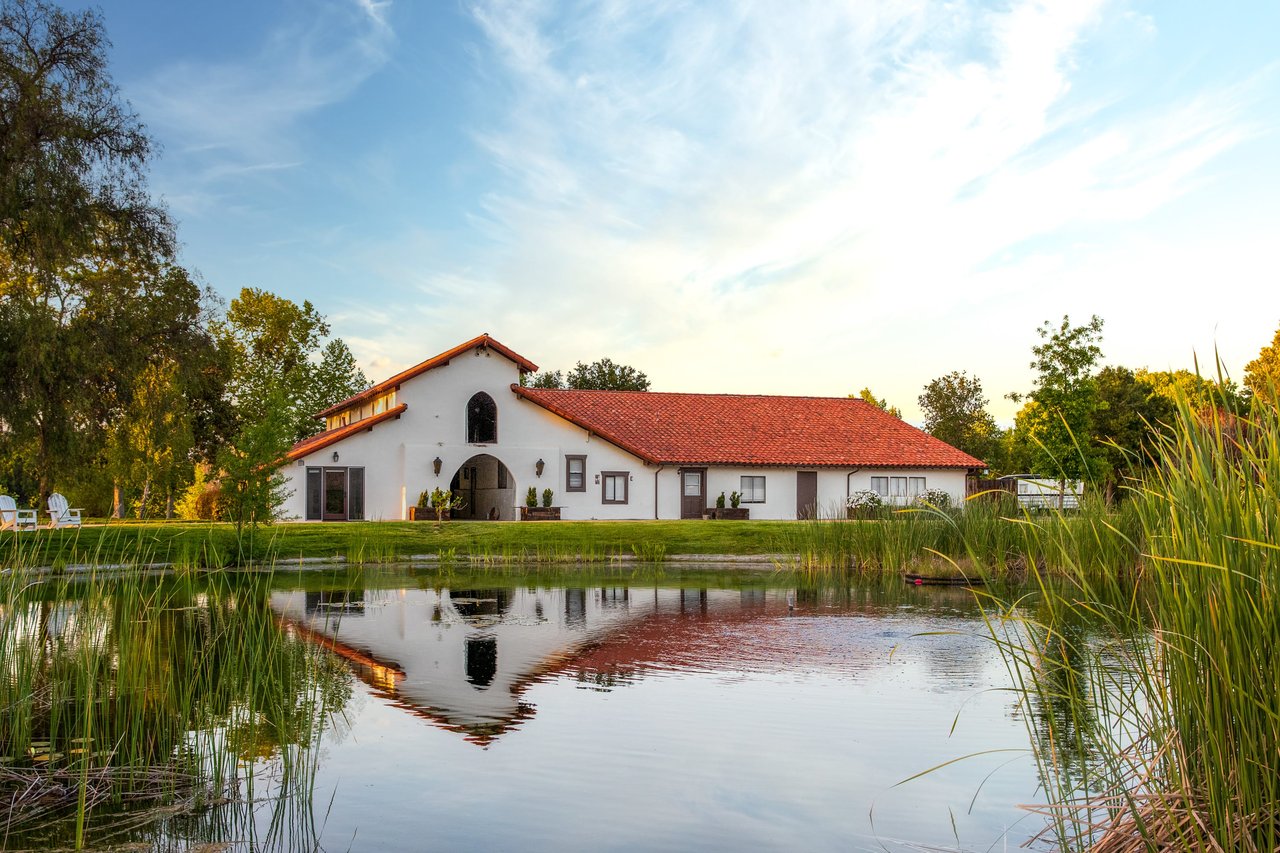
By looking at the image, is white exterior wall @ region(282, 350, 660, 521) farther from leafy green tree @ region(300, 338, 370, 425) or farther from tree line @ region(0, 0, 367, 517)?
leafy green tree @ region(300, 338, 370, 425)

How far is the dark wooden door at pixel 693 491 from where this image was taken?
4097 cm

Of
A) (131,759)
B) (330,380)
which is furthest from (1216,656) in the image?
(330,380)

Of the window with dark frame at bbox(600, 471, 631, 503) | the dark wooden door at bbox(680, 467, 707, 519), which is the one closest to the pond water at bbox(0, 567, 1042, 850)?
the window with dark frame at bbox(600, 471, 631, 503)

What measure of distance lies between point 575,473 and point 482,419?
413cm

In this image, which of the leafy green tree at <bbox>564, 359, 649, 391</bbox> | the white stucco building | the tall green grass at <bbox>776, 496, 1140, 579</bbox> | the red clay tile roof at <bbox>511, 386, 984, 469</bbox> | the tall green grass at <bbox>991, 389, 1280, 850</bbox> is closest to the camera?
the tall green grass at <bbox>991, 389, 1280, 850</bbox>

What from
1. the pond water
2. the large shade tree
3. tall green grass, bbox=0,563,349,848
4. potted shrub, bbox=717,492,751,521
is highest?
the large shade tree

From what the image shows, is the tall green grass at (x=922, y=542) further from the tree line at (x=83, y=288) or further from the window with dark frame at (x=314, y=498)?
the window with dark frame at (x=314, y=498)

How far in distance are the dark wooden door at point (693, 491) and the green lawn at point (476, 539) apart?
5727 mm

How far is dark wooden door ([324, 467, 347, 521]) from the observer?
122ft

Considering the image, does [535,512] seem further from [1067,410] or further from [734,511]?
[1067,410]

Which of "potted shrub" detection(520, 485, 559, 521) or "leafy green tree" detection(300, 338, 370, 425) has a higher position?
"leafy green tree" detection(300, 338, 370, 425)

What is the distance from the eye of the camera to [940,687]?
35.7 feet

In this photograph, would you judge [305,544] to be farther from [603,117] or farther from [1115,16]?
[1115,16]

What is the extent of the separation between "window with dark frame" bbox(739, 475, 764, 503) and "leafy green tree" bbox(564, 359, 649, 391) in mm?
27323
